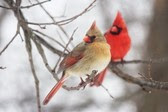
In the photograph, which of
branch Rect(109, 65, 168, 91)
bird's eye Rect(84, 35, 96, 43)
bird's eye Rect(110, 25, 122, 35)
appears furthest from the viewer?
bird's eye Rect(110, 25, 122, 35)

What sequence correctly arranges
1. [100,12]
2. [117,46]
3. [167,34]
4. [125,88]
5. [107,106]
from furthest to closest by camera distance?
[100,12] < [125,88] < [107,106] < [167,34] < [117,46]

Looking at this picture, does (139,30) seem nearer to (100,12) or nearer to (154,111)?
(100,12)

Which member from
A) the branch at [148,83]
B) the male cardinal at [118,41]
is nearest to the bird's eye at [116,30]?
the male cardinal at [118,41]

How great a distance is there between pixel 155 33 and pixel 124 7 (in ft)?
7.08

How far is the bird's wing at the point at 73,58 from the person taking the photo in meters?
3.46

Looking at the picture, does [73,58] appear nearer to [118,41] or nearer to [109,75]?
[118,41]

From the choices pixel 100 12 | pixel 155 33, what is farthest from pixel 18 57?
pixel 155 33

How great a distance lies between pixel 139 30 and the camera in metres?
7.94

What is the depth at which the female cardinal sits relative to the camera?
3414mm

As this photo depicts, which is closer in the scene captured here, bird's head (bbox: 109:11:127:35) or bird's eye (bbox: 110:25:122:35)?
bird's head (bbox: 109:11:127:35)

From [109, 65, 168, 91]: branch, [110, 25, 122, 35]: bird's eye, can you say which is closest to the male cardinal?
[110, 25, 122, 35]: bird's eye

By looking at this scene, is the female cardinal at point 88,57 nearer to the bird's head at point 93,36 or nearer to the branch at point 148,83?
the bird's head at point 93,36

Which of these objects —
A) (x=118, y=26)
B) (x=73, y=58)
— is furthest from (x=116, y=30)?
(x=73, y=58)

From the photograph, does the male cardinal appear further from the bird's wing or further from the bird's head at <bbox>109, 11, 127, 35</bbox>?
the bird's wing
